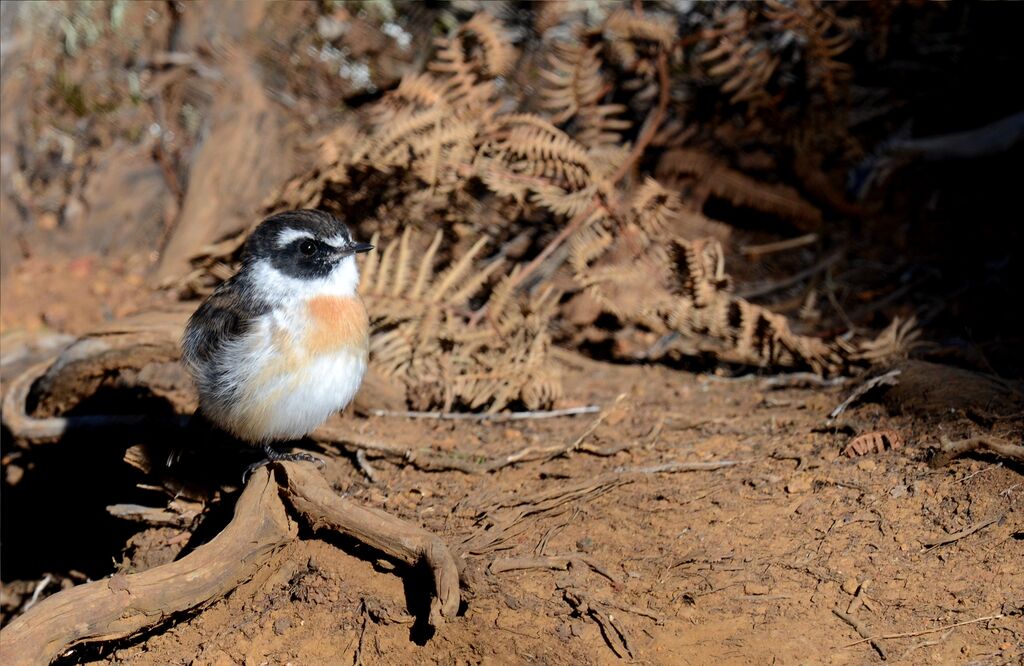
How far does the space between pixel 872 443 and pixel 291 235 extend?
2.95m

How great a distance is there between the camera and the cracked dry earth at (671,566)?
11.2 ft

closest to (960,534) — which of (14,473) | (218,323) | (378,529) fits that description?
(378,529)

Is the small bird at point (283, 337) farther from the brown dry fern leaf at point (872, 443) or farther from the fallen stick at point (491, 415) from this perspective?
the brown dry fern leaf at point (872, 443)

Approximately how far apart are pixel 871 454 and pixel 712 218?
10.4 feet

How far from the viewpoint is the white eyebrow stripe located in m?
4.76

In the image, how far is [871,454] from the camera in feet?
14.0

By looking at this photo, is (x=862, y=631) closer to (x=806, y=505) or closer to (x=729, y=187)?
(x=806, y=505)

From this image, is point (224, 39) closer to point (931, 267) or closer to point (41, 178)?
point (41, 178)

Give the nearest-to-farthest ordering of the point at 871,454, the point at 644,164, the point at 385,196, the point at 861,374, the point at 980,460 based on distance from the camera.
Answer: the point at 980,460 → the point at 871,454 → the point at 861,374 → the point at 385,196 → the point at 644,164

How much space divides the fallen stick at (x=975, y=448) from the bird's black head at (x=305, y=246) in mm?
2786

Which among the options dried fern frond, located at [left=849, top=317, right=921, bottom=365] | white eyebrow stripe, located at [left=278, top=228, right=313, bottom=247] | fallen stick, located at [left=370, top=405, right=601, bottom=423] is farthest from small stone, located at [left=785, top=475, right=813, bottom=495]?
white eyebrow stripe, located at [left=278, top=228, right=313, bottom=247]

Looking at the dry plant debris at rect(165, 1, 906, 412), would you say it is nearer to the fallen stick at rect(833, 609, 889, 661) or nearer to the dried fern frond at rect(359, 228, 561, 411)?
the dried fern frond at rect(359, 228, 561, 411)

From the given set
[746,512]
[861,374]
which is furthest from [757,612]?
[861,374]

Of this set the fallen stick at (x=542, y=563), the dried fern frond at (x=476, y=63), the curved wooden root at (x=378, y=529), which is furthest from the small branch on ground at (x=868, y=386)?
the dried fern frond at (x=476, y=63)
